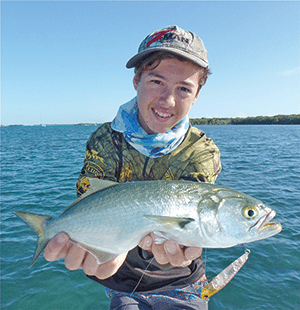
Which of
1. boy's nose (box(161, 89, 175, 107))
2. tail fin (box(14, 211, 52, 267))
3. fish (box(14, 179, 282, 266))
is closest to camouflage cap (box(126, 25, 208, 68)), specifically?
boy's nose (box(161, 89, 175, 107))

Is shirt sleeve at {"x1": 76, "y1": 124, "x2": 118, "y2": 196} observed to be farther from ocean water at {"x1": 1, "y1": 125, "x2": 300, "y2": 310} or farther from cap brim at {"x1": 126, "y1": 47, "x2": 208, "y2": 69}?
ocean water at {"x1": 1, "y1": 125, "x2": 300, "y2": 310}

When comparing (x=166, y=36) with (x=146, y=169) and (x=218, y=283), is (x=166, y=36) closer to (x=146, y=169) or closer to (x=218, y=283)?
(x=146, y=169)

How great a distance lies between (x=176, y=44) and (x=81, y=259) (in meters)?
3.07

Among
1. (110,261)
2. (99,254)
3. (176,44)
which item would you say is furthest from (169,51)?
(110,261)

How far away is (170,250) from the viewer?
9.74ft

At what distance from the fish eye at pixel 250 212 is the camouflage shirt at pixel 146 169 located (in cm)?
99

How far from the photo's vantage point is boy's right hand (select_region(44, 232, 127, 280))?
10.4ft

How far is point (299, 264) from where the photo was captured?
8.75 m

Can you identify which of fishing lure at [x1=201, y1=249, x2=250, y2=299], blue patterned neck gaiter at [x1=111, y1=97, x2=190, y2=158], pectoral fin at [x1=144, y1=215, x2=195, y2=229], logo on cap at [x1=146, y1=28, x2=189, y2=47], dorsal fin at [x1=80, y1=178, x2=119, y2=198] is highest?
logo on cap at [x1=146, y1=28, x2=189, y2=47]

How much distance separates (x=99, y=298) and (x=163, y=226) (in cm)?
597

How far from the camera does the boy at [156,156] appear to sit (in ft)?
11.3

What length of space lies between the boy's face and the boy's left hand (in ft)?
5.36

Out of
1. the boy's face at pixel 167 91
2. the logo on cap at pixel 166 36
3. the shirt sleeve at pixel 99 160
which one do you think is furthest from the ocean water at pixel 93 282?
the logo on cap at pixel 166 36

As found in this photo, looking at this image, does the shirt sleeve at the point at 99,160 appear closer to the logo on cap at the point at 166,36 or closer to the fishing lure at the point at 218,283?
the logo on cap at the point at 166,36
